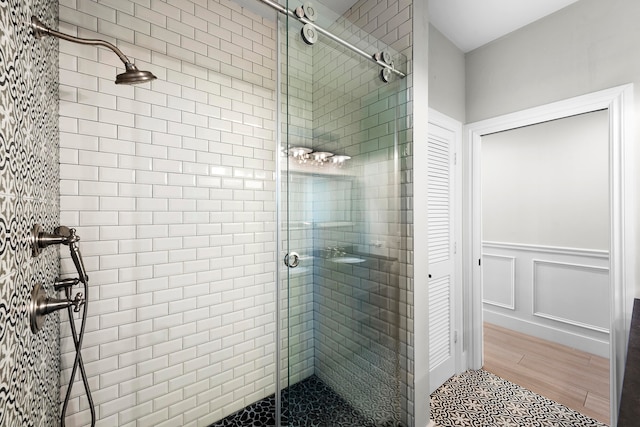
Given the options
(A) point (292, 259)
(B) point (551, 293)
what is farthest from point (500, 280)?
(A) point (292, 259)

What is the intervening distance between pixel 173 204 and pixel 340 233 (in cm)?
98

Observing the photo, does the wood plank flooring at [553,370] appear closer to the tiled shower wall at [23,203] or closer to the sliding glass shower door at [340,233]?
the sliding glass shower door at [340,233]

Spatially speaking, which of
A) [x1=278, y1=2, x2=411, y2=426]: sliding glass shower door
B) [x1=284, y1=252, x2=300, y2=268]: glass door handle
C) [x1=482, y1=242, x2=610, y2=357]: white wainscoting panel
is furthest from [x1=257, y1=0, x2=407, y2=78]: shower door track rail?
[x1=482, y1=242, x2=610, y2=357]: white wainscoting panel

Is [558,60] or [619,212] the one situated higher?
[558,60]

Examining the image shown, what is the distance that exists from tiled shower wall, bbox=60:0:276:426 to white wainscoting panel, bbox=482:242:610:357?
2871mm

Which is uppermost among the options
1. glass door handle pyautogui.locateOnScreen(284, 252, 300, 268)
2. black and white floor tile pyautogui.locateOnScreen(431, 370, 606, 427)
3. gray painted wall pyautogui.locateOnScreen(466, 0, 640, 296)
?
gray painted wall pyautogui.locateOnScreen(466, 0, 640, 296)

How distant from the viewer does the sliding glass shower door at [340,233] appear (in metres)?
1.19

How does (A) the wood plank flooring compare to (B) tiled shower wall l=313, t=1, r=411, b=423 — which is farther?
(A) the wood plank flooring

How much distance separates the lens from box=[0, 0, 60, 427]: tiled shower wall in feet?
1.78

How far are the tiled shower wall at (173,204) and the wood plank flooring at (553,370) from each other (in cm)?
209

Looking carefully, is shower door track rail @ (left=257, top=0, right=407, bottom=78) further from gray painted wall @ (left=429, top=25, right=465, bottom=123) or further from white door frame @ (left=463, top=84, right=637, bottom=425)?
white door frame @ (left=463, top=84, right=637, bottom=425)

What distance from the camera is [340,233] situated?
137cm

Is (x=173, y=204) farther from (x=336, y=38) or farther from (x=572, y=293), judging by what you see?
(x=572, y=293)

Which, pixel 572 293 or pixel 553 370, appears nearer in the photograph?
pixel 553 370
